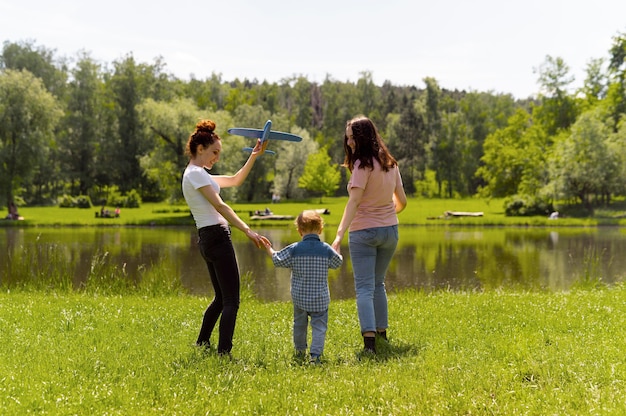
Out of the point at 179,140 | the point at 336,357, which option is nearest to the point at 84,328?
the point at 336,357

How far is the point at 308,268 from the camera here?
6.24 metres

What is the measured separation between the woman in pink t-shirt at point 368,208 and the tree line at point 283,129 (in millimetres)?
41053

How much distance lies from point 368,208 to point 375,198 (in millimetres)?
139

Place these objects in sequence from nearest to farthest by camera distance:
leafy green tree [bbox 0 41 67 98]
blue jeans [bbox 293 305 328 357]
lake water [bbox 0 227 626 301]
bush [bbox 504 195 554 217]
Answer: blue jeans [bbox 293 305 328 357], lake water [bbox 0 227 626 301], bush [bbox 504 195 554 217], leafy green tree [bbox 0 41 67 98]

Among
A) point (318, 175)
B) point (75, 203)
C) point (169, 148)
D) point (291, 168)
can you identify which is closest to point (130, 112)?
point (75, 203)

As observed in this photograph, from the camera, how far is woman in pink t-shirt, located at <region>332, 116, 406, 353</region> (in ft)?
21.4

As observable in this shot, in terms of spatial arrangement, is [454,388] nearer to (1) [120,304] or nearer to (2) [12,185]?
(1) [120,304]

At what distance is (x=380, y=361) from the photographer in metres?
6.07

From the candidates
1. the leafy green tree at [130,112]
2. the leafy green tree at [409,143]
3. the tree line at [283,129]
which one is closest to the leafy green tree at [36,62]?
the tree line at [283,129]

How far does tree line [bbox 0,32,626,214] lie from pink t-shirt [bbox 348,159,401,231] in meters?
41.1

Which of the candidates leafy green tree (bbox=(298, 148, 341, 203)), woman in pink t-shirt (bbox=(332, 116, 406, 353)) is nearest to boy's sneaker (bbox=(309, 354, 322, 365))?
woman in pink t-shirt (bbox=(332, 116, 406, 353))

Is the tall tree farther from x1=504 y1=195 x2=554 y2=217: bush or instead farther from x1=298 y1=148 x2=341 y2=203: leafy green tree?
x1=504 y1=195 x2=554 y2=217: bush

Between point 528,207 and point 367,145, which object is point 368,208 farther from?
point 528,207

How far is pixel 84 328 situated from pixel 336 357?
335cm
